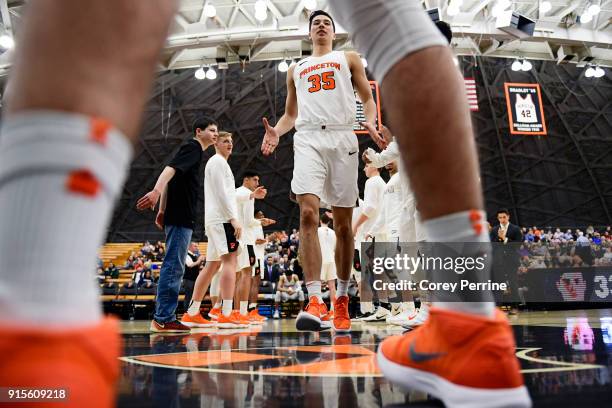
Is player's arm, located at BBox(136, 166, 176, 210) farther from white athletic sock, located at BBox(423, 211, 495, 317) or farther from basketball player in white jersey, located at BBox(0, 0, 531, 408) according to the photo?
basketball player in white jersey, located at BBox(0, 0, 531, 408)

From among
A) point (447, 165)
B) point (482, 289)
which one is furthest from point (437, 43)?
point (482, 289)

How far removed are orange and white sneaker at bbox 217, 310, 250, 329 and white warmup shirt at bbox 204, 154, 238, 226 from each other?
0.96m

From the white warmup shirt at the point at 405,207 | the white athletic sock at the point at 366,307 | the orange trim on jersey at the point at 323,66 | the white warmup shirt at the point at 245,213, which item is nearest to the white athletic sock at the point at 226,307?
the white warmup shirt at the point at 245,213

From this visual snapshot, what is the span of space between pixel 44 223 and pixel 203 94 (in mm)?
21255

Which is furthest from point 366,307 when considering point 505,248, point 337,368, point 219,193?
point 337,368

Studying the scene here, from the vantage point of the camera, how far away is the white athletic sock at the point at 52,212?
40 cm

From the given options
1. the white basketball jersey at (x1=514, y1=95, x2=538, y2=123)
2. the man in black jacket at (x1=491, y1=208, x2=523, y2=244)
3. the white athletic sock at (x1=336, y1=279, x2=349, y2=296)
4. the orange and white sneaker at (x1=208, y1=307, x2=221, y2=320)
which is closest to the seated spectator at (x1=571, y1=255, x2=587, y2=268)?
the man in black jacket at (x1=491, y1=208, x2=523, y2=244)

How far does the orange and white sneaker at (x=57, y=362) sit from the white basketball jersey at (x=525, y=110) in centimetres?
1549

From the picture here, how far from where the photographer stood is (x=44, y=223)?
0.42 meters

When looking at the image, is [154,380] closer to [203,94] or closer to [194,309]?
[194,309]

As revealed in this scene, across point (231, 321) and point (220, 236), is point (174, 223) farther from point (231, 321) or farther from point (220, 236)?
point (231, 321)

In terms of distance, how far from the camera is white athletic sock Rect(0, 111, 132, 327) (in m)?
0.40

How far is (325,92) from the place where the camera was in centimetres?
352

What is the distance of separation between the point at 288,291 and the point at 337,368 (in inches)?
330
